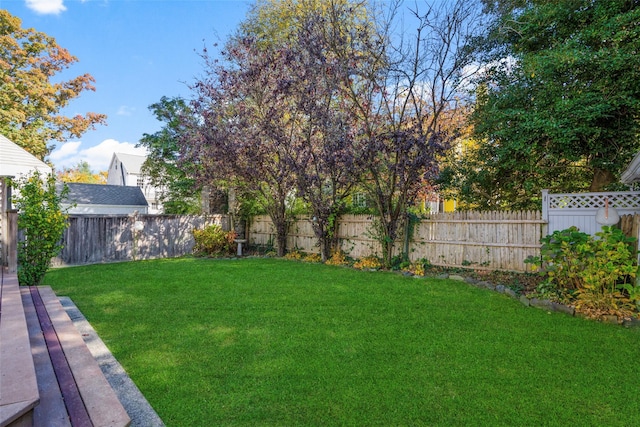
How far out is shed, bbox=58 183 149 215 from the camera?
18.1 metres

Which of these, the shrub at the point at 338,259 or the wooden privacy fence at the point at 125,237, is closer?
the shrub at the point at 338,259

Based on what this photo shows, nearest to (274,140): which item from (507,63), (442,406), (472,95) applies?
(472,95)

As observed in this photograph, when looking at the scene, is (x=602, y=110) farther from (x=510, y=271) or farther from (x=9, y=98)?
(x=9, y=98)

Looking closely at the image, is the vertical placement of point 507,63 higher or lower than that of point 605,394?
higher

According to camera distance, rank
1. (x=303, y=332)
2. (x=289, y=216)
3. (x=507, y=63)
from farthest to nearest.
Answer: (x=289, y=216) → (x=507, y=63) → (x=303, y=332)

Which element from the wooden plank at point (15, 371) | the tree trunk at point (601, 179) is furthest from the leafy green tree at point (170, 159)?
the tree trunk at point (601, 179)

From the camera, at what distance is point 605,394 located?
96.8 inches

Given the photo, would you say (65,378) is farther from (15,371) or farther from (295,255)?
(295,255)

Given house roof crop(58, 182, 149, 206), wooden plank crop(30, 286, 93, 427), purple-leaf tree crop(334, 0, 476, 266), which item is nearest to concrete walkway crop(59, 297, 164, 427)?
wooden plank crop(30, 286, 93, 427)

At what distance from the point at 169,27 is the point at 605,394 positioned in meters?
11.8

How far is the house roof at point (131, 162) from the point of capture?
25266 mm

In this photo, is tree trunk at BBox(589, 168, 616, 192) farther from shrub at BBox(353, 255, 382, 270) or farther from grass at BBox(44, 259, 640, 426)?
shrub at BBox(353, 255, 382, 270)

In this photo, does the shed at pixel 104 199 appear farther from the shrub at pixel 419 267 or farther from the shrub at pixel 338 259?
the shrub at pixel 419 267

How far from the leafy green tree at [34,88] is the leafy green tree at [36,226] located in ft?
41.5
